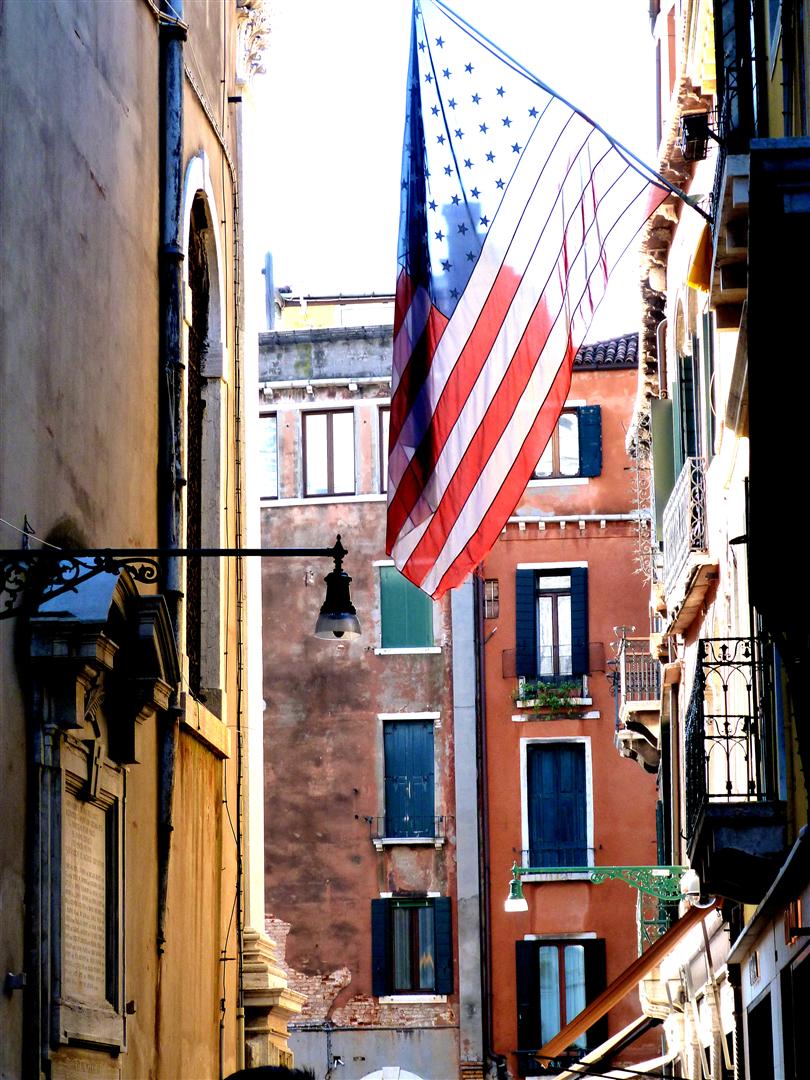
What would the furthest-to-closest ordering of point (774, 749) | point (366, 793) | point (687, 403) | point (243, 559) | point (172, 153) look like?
point (366, 793), point (687, 403), point (243, 559), point (172, 153), point (774, 749)

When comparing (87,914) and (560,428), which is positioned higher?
(560,428)

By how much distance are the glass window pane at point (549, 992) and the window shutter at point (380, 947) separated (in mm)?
2384

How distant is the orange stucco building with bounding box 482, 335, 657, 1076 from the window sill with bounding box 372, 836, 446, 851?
84cm

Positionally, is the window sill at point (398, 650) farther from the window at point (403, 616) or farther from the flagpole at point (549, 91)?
the flagpole at point (549, 91)

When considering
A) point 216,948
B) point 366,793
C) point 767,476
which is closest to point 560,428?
point 366,793

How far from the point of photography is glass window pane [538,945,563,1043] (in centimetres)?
3077

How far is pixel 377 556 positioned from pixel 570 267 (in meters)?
22.8

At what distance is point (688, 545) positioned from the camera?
60.0 ft

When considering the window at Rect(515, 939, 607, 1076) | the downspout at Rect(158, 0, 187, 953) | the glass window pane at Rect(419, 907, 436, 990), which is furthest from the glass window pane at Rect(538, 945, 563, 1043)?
the downspout at Rect(158, 0, 187, 953)

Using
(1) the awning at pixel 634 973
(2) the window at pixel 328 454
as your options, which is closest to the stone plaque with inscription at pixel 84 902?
(1) the awning at pixel 634 973

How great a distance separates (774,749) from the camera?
1158 cm

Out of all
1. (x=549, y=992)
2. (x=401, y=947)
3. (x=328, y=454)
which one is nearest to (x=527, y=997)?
(x=549, y=992)

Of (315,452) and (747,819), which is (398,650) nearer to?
(315,452)

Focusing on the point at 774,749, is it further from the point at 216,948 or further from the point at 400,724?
the point at 400,724
